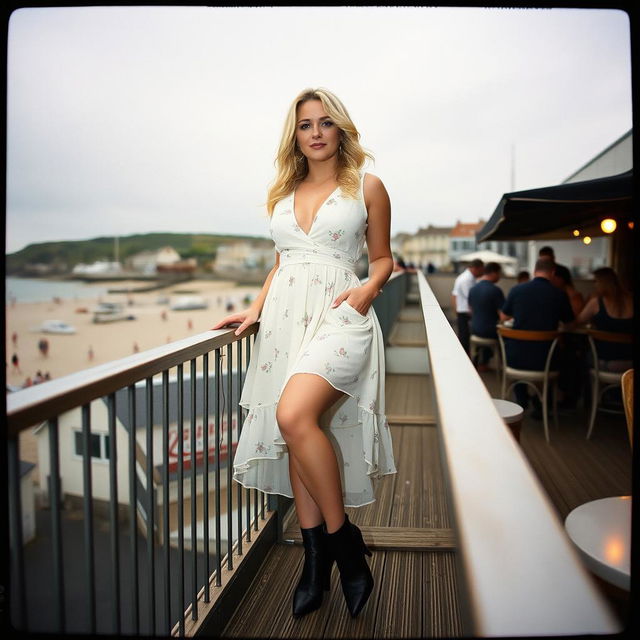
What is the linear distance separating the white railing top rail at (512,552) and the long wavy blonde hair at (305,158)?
1300mm

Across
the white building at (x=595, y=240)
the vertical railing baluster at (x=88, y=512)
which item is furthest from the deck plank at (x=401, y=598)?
the white building at (x=595, y=240)

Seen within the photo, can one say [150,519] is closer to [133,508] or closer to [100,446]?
[133,508]

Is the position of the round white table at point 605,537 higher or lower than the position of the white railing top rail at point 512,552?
lower

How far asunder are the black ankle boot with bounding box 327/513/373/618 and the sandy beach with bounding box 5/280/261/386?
171 ft

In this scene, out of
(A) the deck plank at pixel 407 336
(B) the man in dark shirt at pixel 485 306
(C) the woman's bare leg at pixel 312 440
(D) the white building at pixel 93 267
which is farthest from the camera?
(D) the white building at pixel 93 267

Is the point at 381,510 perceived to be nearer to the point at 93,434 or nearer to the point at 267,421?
the point at 267,421

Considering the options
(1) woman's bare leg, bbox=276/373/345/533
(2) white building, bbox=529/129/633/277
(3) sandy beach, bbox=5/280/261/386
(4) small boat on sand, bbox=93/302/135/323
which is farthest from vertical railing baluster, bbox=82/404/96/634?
(4) small boat on sand, bbox=93/302/135/323

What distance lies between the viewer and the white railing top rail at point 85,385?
0.76m

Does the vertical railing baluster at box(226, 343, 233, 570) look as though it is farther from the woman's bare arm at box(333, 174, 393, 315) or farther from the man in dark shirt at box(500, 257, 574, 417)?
the man in dark shirt at box(500, 257, 574, 417)

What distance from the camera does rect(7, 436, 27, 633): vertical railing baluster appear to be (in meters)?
0.74

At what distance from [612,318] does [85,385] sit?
404 cm

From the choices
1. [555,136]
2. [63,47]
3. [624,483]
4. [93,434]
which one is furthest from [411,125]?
[624,483]

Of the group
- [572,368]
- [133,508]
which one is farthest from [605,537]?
[572,368]

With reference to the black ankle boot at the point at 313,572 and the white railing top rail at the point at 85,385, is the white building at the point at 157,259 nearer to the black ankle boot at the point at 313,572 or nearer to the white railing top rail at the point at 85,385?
the black ankle boot at the point at 313,572
